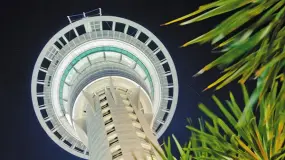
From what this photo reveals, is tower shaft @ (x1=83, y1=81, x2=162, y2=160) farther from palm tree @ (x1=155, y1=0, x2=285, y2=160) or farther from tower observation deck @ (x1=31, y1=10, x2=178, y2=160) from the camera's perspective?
palm tree @ (x1=155, y1=0, x2=285, y2=160)

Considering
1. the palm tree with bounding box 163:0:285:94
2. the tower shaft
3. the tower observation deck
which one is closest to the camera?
the palm tree with bounding box 163:0:285:94

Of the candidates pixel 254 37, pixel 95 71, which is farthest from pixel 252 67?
pixel 95 71

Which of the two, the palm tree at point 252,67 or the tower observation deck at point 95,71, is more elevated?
the tower observation deck at point 95,71

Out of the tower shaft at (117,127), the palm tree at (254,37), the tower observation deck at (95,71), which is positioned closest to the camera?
the palm tree at (254,37)

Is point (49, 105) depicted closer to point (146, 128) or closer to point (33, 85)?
point (33, 85)

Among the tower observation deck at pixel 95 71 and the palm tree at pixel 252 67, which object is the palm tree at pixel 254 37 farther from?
the tower observation deck at pixel 95 71

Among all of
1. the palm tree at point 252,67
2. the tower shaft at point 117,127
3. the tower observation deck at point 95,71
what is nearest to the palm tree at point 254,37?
the palm tree at point 252,67

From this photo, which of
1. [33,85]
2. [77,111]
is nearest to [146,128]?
[77,111]

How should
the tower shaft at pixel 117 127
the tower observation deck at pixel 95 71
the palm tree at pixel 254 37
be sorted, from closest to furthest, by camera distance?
the palm tree at pixel 254 37
the tower shaft at pixel 117 127
the tower observation deck at pixel 95 71

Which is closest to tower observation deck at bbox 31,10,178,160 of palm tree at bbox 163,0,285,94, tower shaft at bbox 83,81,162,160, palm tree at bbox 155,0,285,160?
tower shaft at bbox 83,81,162,160
